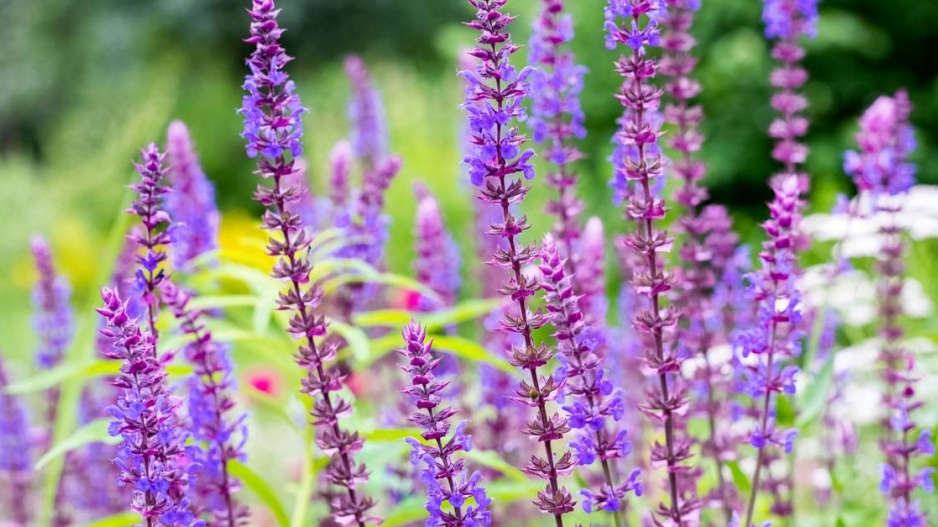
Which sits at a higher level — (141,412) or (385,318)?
(385,318)

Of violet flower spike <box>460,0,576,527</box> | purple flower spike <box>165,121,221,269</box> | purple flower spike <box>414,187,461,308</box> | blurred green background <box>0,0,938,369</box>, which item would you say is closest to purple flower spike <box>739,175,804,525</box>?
violet flower spike <box>460,0,576,527</box>

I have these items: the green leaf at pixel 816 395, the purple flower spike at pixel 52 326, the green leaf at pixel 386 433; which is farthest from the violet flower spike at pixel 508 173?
the purple flower spike at pixel 52 326

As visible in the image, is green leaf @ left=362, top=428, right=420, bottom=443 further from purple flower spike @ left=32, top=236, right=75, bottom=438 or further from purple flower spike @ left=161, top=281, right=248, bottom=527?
purple flower spike @ left=32, top=236, right=75, bottom=438

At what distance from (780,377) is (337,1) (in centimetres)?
2089

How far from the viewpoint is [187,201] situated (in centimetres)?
329

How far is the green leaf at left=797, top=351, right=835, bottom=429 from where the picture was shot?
2.76 meters

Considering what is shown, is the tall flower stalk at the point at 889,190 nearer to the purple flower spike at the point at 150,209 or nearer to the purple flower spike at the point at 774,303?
the purple flower spike at the point at 774,303

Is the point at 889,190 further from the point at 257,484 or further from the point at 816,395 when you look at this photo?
the point at 257,484

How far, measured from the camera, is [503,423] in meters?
3.38

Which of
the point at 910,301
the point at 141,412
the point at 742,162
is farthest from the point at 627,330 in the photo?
the point at 742,162

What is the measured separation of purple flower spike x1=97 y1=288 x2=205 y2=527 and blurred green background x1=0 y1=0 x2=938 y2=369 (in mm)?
654

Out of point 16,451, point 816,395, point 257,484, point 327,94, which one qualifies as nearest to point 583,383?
point 257,484

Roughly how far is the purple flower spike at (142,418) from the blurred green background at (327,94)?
2.14ft

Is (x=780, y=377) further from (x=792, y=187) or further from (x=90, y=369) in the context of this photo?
(x=90, y=369)
